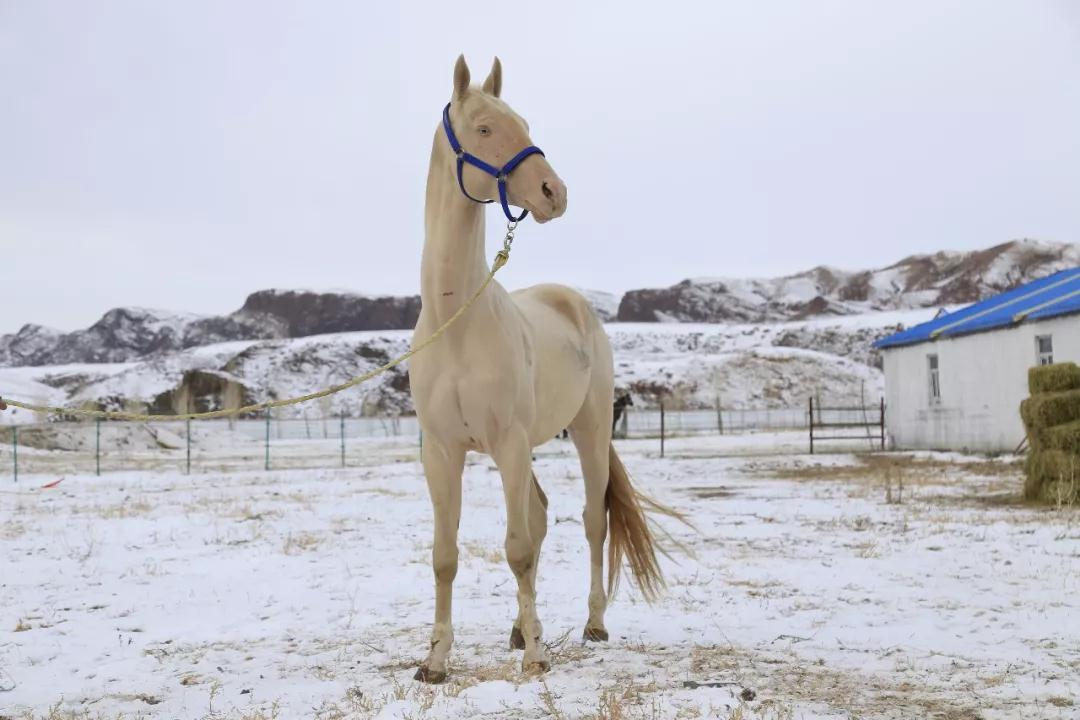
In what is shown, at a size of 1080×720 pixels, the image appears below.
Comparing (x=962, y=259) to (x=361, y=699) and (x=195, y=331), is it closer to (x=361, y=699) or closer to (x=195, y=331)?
(x=195, y=331)

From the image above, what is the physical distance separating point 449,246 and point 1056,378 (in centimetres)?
1181

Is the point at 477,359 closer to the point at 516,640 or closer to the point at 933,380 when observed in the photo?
the point at 516,640

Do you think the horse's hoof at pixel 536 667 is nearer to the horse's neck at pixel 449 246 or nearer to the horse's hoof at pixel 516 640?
the horse's hoof at pixel 516 640

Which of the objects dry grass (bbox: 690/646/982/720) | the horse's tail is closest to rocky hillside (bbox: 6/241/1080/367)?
the horse's tail

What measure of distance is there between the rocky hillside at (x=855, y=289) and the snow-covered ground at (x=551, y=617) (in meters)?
124

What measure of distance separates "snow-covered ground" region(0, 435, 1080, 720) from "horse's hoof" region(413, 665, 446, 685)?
8 cm

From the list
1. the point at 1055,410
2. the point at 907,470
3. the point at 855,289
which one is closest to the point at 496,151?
the point at 1055,410

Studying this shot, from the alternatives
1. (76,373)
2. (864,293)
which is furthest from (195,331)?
(864,293)

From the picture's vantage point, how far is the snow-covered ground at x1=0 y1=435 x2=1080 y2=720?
140 inches

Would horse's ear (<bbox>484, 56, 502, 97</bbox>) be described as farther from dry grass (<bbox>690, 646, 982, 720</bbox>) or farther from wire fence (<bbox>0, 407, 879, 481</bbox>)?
wire fence (<bbox>0, 407, 879, 481</bbox>)

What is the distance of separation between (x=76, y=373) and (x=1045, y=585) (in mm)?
107951

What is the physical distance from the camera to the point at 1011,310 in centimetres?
2131

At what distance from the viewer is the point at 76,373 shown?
3777 inches

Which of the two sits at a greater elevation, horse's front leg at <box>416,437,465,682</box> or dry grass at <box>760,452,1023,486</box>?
horse's front leg at <box>416,437,465,682</box>
